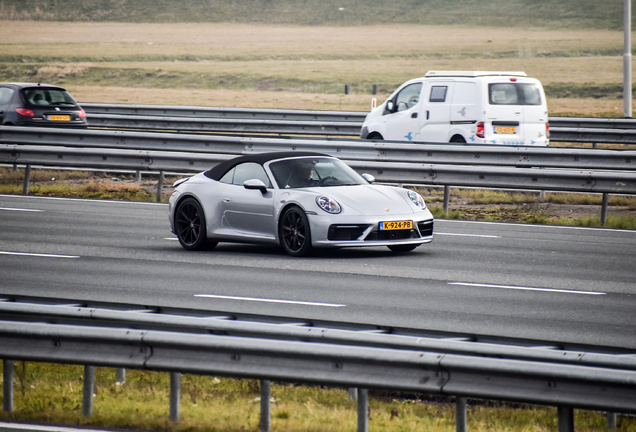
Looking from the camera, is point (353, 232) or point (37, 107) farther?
point (37, 107)

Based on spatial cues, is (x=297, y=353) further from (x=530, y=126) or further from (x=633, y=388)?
(x=530, y=126)

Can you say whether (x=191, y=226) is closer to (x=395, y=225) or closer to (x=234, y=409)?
(x=395, y=225)

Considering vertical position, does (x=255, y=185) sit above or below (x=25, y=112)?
below

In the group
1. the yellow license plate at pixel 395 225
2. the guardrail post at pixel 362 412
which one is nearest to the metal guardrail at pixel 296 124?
the yellow license plate at pixel 395 225

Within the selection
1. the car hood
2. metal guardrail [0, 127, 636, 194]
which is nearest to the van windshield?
metal guardrail [0, 127, 636, 194]

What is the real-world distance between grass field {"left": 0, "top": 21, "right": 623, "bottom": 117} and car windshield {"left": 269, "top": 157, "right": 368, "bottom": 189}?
28569mm

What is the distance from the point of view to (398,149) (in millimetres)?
19812

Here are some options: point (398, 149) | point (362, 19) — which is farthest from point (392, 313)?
point (362, 19)

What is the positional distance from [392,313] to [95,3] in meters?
153

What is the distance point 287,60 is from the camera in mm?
90812

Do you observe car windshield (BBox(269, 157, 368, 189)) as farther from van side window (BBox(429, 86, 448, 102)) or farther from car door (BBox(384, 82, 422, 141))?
car door (BBox(384, 82, 422, 141))

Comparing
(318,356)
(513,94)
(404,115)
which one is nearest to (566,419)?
(318,356)

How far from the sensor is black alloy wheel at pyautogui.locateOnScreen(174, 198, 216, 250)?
13.5m

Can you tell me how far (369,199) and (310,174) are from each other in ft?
3.45
